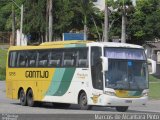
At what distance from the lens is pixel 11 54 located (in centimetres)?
3425

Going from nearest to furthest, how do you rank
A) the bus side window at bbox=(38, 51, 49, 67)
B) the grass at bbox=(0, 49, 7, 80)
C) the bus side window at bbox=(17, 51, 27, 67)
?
the bus side window at bbox=(38, 51, 49, 67) → the bus side window at bbox=(17, 51, 27, 67) → the grass at bbox=(0, 49, 7, 80)

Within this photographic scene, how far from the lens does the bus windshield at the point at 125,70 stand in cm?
2700

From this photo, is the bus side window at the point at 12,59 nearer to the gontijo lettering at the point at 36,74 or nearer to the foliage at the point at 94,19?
the gontijo lettering at the point at 36,74

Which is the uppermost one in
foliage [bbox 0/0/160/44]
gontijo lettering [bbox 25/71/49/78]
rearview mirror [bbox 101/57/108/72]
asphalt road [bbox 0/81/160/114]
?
foliage [bbox 0/0/160/44]

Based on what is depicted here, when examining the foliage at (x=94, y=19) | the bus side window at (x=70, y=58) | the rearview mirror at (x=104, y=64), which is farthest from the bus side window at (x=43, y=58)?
the foliage at (x=94, y=19)

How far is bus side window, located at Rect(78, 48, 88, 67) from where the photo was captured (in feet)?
91.7

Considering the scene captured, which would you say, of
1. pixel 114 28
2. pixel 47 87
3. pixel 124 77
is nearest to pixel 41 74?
pixel 47 87

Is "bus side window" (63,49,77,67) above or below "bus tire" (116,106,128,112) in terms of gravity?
above

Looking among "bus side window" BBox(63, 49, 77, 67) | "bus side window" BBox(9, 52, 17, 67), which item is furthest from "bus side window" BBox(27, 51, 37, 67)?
"bus side window" BBox(63, 49, 77, 67)

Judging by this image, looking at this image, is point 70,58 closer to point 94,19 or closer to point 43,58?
point 43,58

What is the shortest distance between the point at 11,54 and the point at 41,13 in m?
52.1

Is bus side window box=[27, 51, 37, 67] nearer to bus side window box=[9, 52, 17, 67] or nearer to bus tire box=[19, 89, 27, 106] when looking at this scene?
bus side window box=[9, 52, 17, 67]

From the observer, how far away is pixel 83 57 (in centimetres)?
2814

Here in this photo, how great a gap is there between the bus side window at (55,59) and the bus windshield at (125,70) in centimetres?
342
